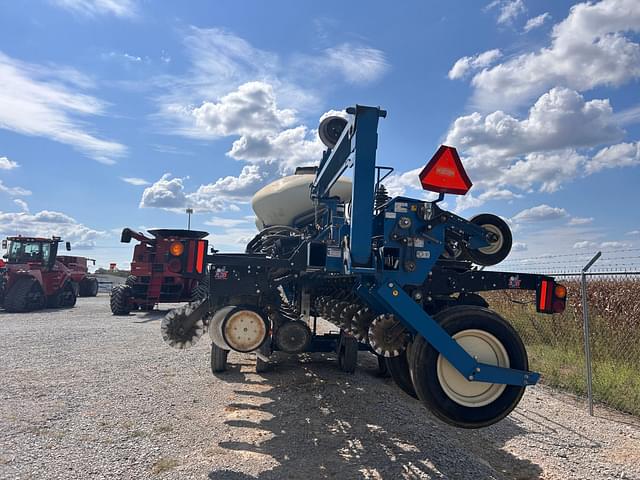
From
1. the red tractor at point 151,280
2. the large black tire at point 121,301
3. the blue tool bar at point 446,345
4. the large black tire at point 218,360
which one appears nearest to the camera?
the blue tool bar at point 446,345

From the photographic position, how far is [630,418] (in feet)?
18.0

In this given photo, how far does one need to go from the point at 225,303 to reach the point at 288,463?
4.97ft

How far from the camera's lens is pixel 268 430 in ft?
15.0

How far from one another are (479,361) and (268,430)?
7.24ft

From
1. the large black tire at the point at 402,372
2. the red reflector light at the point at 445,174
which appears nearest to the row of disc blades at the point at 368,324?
the large black tire at the point at 402,372

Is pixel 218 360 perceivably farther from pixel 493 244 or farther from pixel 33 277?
pixel 33 277

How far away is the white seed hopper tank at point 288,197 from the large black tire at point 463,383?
120 inches

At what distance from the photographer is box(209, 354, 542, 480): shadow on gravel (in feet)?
12.3

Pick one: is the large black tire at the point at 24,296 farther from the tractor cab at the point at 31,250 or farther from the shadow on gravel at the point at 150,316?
the shadow on gravel at the point at 150,316

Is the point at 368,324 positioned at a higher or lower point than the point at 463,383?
higher

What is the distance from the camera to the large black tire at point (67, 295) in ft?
58.0

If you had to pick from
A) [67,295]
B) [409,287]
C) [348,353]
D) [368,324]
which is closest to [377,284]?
[409,287]

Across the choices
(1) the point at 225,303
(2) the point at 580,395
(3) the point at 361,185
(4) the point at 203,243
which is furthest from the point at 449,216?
(2) the point at 580,395

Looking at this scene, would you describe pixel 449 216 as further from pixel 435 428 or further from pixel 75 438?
pixel 75 438
